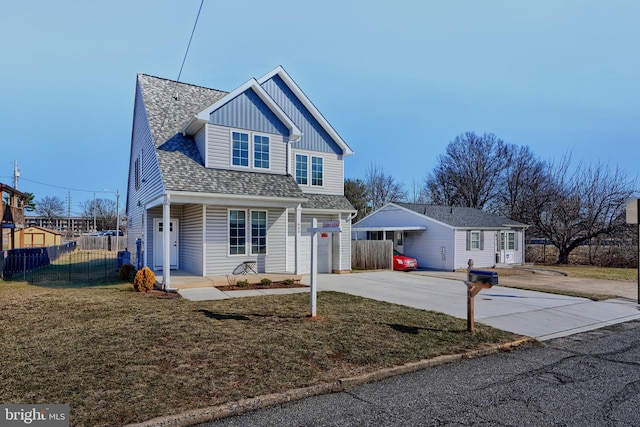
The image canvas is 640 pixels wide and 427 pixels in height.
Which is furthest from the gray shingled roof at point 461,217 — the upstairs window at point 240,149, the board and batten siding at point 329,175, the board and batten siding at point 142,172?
the board and batten siding at point 142,172

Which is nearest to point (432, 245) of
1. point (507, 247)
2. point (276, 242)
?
point (507, 247)

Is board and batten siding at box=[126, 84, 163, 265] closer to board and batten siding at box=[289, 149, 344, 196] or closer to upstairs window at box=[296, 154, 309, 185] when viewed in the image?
upstairs window at box=[296, 154, 309, 185]

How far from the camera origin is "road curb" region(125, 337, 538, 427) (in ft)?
12.0

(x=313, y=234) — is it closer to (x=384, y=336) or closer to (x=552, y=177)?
(x=384, y=336)

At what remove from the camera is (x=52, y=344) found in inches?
235

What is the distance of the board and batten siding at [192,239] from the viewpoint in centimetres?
1352

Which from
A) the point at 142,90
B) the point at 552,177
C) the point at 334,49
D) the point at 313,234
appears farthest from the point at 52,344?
the point at 552,177

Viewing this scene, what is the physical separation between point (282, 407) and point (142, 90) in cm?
1573

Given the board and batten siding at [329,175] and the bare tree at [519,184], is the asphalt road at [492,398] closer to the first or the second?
the board and batten siding at [329,175]

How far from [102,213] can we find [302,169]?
74708 mm

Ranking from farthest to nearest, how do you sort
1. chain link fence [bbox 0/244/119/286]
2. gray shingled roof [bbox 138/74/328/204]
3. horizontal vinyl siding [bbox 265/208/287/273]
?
chain link fence [bbox 0/244/119/286] → horizontal vinyl siding [bbox 265/208/287/273] → gray shingled roof [bbox 138/74/328/204]

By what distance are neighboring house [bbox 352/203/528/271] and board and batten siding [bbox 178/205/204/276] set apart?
1332 cm

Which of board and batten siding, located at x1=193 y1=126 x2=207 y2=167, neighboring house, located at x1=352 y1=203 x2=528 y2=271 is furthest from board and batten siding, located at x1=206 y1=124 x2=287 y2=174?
neighboring house, located at x1=352 y1=203 x2=528 y2=271

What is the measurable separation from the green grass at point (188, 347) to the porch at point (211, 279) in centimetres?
189
